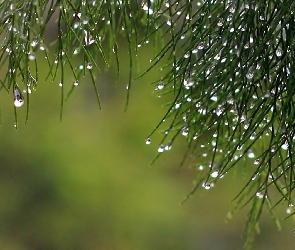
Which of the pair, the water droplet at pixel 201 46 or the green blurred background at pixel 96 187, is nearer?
the water droplet at pixel 201 46

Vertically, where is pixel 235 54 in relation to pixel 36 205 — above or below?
below

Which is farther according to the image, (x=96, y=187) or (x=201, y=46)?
(x=96, y=187)

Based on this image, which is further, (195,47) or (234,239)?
(234,239)

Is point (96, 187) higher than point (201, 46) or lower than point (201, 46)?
higher

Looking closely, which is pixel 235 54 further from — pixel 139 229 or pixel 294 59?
pixel 139 229

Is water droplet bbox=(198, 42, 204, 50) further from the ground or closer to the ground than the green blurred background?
closer to the ground

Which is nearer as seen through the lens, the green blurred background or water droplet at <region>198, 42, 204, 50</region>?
water droplet at <region>198, 42, 204, 50</region>

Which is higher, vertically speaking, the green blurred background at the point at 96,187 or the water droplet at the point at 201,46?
the green blurred background at the point at 96,187

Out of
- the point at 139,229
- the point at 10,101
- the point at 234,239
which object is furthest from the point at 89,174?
the point at 234,239
